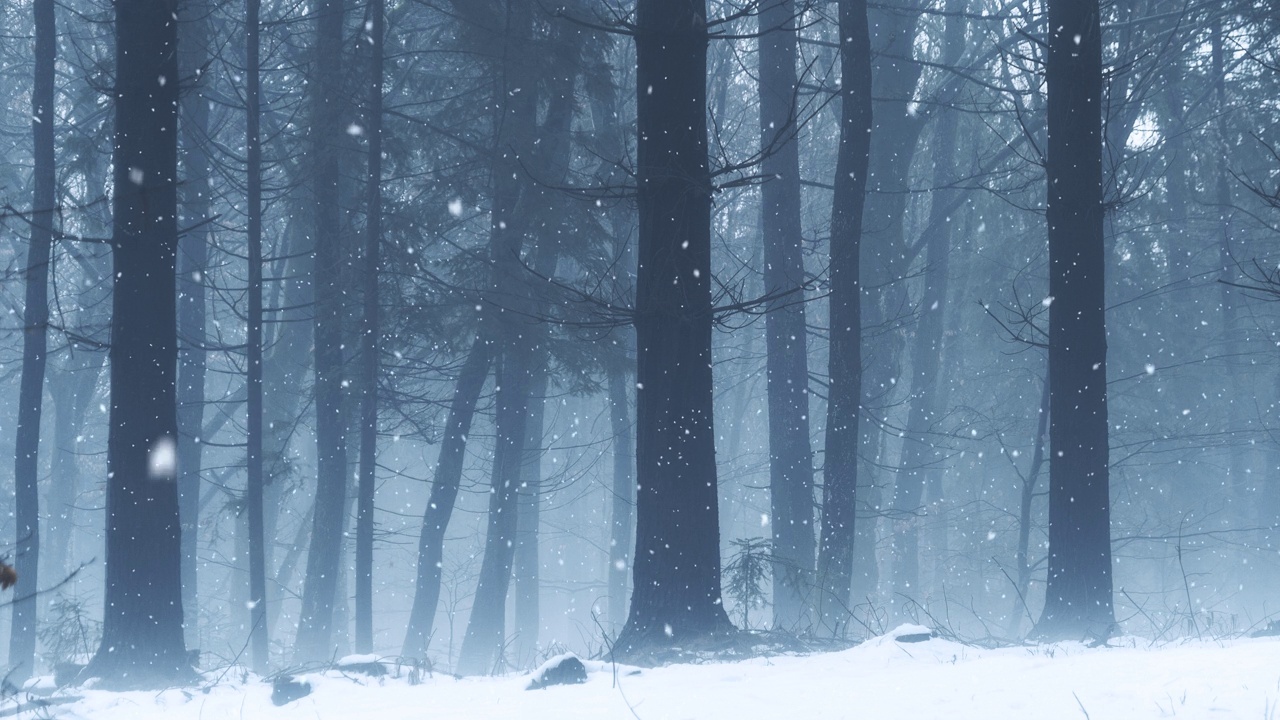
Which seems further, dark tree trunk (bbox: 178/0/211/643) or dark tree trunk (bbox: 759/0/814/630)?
dark tree trunk (bbox: 178/0/211/643)

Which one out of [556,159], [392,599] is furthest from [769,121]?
[392,599]

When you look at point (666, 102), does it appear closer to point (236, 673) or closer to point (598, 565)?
point (236, 673)

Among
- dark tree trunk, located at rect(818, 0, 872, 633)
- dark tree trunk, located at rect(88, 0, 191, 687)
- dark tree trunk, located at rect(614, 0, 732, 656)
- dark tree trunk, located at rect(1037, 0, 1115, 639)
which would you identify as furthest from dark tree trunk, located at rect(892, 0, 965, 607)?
dark tree trunk, located at rect(88, 0, 191, 687)

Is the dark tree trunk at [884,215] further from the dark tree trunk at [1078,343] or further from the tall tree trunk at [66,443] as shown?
the tall tree trunk at [66,443]

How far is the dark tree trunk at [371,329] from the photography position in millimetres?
15727

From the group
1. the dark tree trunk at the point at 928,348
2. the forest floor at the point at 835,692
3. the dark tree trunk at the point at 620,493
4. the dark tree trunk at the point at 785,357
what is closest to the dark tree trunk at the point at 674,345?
the forest floor at the point at 835,692

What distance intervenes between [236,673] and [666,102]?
5827mm

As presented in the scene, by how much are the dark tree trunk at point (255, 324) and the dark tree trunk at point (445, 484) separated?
2538 millimetres

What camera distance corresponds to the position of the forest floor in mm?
5180

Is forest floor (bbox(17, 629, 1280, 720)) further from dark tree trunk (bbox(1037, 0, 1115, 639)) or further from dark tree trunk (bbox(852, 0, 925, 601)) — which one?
dark tree trunk (bbox(852, 0, 925, 601))

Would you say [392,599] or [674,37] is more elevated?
[674,37]

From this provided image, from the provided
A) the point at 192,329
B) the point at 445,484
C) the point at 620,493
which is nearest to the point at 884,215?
the point at 620,493

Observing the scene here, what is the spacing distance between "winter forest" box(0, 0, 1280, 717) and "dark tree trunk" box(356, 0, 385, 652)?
80mm

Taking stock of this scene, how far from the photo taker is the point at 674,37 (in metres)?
8.57
